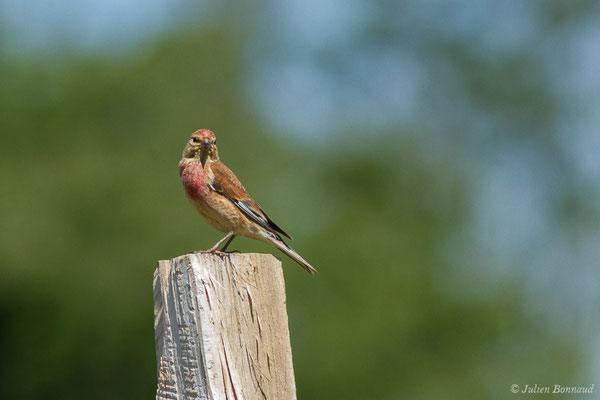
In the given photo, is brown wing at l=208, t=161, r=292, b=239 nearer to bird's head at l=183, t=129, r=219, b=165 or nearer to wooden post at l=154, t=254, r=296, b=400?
bird's head at l=183, t=129, r=219, b=165

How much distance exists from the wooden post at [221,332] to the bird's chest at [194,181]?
3516 millimetres

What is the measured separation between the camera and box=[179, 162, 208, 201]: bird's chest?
298 inches

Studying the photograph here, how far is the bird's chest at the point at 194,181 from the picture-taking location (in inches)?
298

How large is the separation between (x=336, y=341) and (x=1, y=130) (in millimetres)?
13048

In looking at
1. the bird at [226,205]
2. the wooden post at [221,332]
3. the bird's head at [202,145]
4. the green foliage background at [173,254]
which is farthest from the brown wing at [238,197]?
the green foliage background at [173,254]

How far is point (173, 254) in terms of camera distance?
27.9 m

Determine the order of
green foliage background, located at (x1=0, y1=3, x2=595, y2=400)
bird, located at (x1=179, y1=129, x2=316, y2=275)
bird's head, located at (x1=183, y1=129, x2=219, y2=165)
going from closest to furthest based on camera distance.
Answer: bird, located at (x1=179, y1=129, x2=316, y2=275)
bird's head, located at (x1=183, y1=129, x2=219, y2=165)
green foliage background, located at (x1=0, y1=3, x2=595, y2=400)

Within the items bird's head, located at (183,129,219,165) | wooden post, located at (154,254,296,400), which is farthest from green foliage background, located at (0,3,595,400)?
wooden post, located at (154,254,296,400)

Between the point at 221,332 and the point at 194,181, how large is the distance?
13.0 feet

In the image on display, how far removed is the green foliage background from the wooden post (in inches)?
802

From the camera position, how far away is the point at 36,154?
30.5 m

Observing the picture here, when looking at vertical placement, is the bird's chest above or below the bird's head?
below

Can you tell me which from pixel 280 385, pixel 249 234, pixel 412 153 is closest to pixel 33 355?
pixel 412 153

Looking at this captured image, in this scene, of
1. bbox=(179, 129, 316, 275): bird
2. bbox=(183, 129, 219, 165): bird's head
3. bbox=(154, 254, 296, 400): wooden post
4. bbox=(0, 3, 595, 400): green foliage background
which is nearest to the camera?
bbox=(154, 254, 296, 400): wooden post
